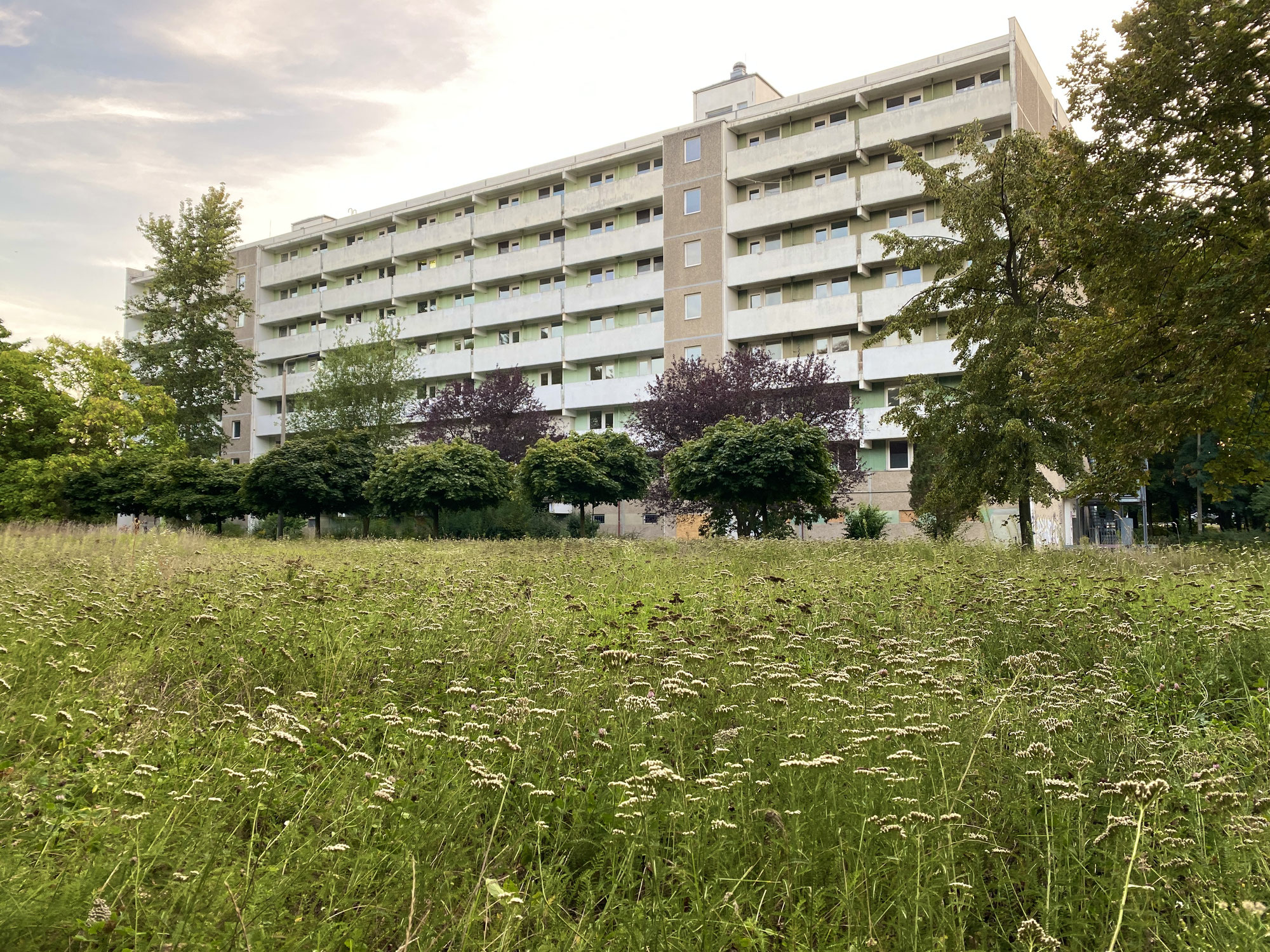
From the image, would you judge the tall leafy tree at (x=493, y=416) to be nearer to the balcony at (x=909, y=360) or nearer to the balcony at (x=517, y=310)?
the balcony at (x=517, y=310)

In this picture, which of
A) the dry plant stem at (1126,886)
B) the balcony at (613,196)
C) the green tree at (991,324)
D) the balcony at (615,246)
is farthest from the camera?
the balcony at (613,196)

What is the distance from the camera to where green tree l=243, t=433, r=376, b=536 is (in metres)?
32.8

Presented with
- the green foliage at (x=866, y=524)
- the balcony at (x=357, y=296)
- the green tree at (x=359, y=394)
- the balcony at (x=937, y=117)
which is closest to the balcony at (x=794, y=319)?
the balcony at (x=937, y=117)

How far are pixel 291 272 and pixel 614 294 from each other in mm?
30343

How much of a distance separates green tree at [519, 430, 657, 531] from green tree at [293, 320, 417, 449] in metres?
12.4

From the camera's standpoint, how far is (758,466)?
25.3m

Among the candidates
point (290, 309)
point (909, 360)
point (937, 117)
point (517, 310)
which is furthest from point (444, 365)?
point (937, 117)

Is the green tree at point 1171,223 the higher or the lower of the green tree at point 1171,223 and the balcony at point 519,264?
the lower

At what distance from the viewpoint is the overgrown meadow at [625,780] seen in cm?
263

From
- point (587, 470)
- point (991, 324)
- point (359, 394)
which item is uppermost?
point (359, 394)

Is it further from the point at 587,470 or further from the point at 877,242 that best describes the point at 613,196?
the point at 587,470

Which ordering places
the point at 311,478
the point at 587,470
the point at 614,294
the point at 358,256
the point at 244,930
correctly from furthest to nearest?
the point at 358,256
the point at 614,294
the point at 311,478
the point at 587,470
the point at 244,930

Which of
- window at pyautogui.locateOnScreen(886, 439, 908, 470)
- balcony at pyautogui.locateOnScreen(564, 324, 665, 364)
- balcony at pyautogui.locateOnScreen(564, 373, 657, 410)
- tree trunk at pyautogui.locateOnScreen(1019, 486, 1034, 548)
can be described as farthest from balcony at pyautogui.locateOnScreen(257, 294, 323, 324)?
tree trunk at pyautogui.locateOnScreen(1019, 486, 1034, 548)

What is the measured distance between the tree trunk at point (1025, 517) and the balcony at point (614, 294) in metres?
31.1
